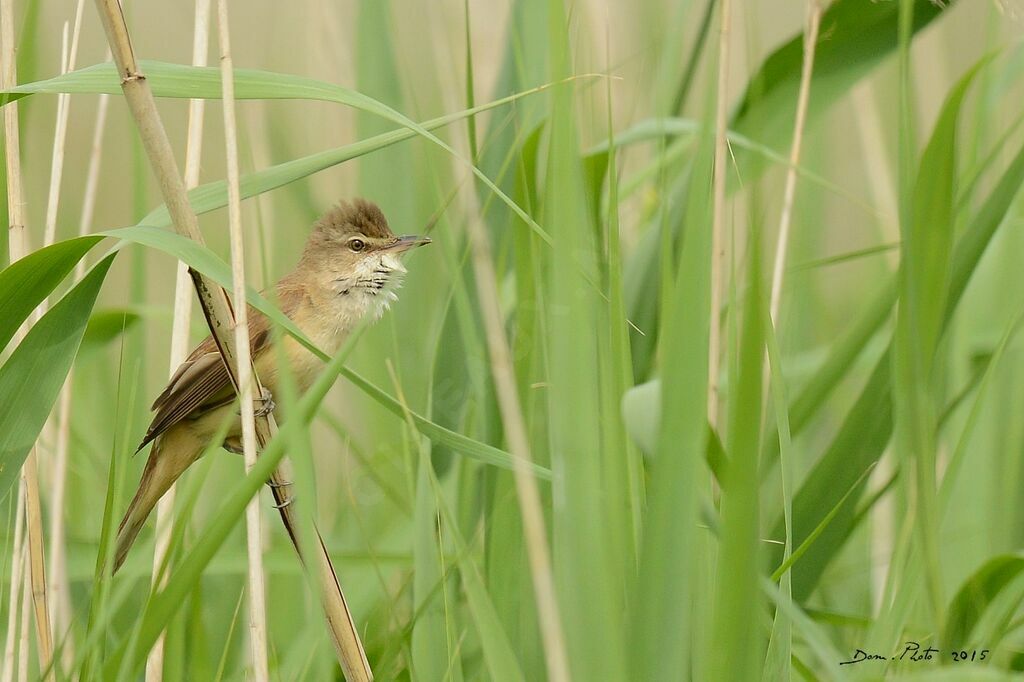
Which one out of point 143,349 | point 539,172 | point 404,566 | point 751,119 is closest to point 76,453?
point 143,349

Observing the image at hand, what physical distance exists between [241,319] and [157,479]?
1.02 meters

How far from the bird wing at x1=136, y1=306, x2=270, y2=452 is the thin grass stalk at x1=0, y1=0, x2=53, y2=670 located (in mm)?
413

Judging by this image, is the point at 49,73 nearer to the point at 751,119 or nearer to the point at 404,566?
the point at 404,566

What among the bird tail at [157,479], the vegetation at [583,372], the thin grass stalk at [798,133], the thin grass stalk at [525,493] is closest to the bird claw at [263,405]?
the vegetation at [583,372]

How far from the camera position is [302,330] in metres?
2.58

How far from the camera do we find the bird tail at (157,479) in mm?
2363

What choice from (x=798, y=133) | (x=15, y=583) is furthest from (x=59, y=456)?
(x=798, y=133)

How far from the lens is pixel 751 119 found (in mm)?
2123

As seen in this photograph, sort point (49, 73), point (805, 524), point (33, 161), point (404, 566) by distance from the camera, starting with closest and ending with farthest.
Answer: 1. point (805, 524)
2. point (404, 566)
3. point (49, 73)
4. point (33, 161)

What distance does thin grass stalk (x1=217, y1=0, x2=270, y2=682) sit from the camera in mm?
1474

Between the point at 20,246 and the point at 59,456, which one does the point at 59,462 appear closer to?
the point at 59,456

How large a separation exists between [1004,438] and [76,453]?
2125 mm

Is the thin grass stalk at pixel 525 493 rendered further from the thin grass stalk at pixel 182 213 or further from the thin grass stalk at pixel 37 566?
the thin grass stalk at pixel 37 566

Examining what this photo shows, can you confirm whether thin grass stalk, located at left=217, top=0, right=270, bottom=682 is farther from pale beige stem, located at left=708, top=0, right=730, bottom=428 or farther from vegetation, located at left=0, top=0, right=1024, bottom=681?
pale beige stem, located at left=708, top=0, right=730, bottom=428
